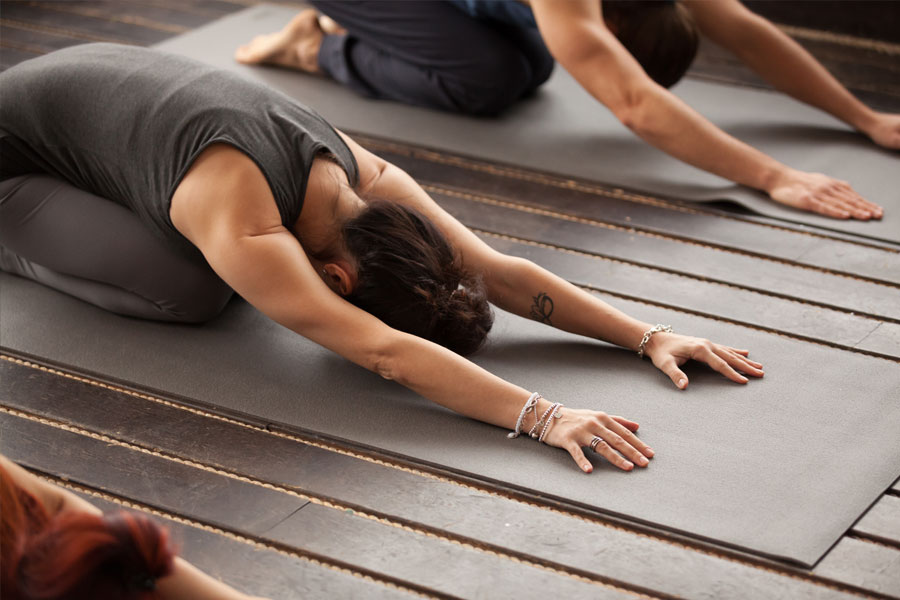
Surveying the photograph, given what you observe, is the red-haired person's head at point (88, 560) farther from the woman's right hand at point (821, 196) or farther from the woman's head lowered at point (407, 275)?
the woman's right hand at point (821, 196)

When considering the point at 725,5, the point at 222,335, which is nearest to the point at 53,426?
the point at 222,335

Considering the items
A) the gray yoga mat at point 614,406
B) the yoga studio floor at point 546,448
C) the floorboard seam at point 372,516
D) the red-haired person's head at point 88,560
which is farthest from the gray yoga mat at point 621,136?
the red-haired person's head at point 88,560

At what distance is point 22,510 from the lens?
50.8 inches


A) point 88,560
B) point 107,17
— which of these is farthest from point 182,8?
point 88,560

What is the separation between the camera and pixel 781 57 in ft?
11.4

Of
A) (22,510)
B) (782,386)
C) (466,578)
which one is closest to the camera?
(22,510)

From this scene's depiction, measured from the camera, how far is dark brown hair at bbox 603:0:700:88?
321 centimetres

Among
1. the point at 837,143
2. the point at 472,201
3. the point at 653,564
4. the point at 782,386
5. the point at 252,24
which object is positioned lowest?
the point at 252,24

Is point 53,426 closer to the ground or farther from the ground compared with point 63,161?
closer to the ground

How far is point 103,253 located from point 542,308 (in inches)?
39.3

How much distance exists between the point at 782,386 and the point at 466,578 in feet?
2.88

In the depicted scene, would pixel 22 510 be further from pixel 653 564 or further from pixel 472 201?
pixel 472 201

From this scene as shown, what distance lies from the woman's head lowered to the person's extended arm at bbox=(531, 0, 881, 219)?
1.08 m

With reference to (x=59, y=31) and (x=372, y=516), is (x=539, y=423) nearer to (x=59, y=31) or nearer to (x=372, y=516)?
(x=372, y=516)
